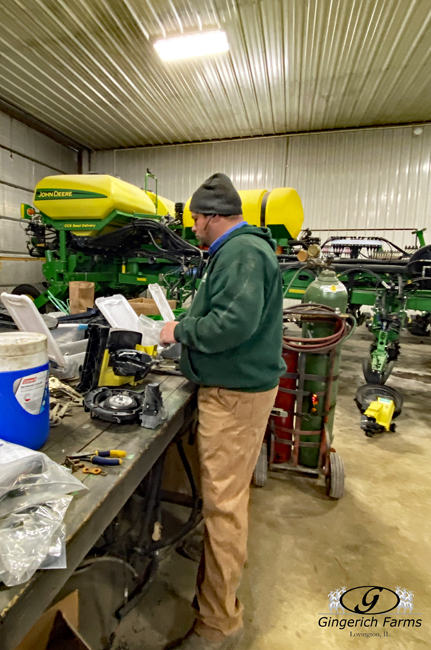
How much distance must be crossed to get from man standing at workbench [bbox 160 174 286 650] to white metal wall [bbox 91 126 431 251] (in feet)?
26.1

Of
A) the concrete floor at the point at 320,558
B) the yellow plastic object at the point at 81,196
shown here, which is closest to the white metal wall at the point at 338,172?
the yellow plastic object at the point at 81,196

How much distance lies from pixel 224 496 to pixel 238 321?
677 millimetres

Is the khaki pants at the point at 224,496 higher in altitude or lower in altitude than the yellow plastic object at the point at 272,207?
lower

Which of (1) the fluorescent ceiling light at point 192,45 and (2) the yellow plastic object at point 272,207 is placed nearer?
(2) the yellow plastic object at point 272,207

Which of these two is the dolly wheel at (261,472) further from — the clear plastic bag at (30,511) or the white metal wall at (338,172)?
the white metal wall at (338,172)

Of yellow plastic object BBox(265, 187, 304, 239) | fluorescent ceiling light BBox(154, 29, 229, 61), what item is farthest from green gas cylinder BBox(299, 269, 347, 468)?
fluorescent ceiling light BBox(154, 29, 229, 61)

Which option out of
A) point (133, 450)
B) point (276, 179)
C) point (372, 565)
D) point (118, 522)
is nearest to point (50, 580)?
point (133, 450)

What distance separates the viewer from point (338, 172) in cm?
848

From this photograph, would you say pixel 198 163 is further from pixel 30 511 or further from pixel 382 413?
pixel 30 511

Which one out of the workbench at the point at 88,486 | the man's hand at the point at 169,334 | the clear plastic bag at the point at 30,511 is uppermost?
the man's hand at the point at 169,334

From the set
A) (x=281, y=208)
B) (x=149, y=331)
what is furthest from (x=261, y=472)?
(x=281, y=208)

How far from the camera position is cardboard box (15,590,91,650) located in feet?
2.93

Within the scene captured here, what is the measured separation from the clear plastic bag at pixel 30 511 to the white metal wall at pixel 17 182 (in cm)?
809

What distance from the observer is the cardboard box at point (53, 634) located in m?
0.89
